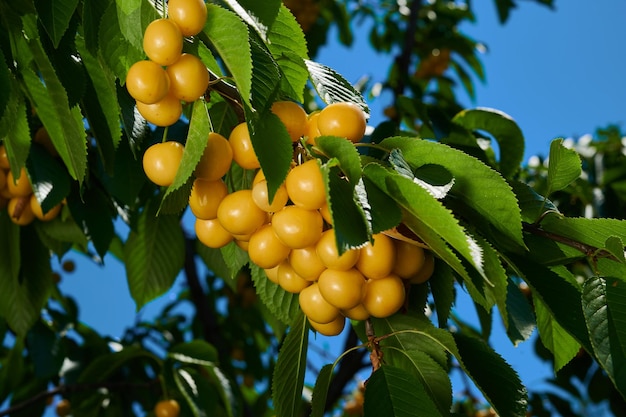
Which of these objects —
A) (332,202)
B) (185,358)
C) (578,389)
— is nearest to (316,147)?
(332,202)

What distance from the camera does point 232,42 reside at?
0.49m

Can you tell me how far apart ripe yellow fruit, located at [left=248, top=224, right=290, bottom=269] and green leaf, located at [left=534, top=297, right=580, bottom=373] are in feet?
0.76

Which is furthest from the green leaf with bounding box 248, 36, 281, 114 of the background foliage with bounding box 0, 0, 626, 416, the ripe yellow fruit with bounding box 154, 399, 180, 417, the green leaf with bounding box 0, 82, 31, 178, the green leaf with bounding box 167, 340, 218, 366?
the ripe yellow fruit with bounding box 154, 399, 180, 417

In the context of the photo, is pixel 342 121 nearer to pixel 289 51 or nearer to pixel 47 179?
pixel 289 51

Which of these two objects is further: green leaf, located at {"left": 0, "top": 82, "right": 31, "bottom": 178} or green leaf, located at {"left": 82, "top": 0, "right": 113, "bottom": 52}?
green leaf, located at {"left": 0, "top": 82, "right": 31, "bottom": 178}

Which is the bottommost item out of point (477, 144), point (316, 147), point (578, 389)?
point (316, 147)

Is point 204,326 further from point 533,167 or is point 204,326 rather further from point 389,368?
point 389,368

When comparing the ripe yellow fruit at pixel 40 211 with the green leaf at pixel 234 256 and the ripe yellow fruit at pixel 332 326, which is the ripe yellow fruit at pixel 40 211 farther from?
the ripe yellow fruit at pixel 332 326

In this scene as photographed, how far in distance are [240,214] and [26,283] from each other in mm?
685

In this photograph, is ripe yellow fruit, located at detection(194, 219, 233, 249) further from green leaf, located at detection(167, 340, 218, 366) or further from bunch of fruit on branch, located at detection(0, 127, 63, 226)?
green leaf, located at detection(167, 340, 218, 366)

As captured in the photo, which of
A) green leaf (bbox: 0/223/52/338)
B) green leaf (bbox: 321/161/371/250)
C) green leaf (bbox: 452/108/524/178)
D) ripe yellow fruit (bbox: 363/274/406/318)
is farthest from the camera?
green leaf (bbox: 0/223/52/338)

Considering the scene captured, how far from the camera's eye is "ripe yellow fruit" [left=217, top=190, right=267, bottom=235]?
0.53m

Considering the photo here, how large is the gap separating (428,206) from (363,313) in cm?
16

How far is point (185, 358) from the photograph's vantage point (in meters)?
1.24
